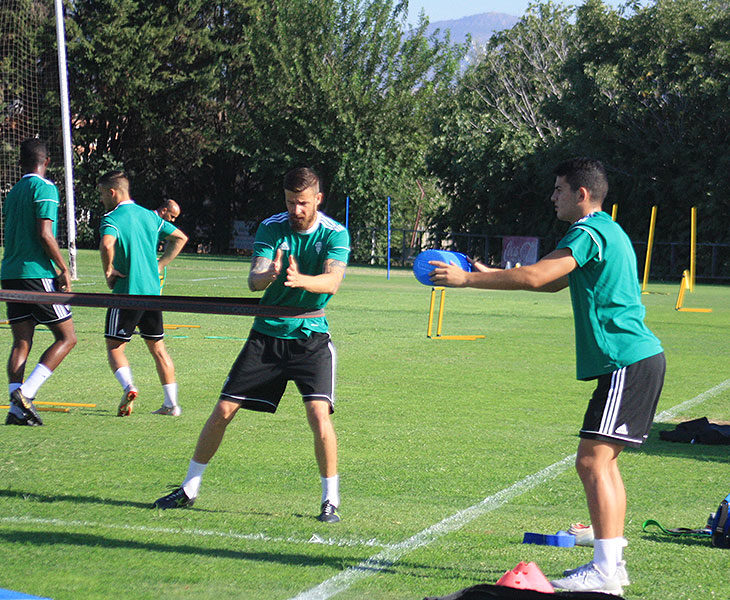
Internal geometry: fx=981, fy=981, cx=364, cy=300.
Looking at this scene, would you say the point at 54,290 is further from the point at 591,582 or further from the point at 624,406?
the point at 591,582

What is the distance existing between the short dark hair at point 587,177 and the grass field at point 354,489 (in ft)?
6.23

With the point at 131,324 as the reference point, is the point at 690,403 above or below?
below

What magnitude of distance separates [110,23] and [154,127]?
5.41m

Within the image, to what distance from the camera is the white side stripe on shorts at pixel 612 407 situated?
15.4 feet

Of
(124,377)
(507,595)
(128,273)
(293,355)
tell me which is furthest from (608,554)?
(128,273)

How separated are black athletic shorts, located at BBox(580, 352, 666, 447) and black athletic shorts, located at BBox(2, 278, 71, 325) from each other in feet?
17.9

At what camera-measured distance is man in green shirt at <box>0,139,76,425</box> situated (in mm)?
8484

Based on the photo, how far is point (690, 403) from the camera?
34.0ft

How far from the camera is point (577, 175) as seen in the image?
4.85 metres

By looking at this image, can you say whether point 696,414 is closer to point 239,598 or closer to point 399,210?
point 239,598

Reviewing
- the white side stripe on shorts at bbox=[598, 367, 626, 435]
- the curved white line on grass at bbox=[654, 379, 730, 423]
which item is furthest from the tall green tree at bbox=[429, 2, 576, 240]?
the white side stripe on shorts at bbox=[598, 367, 626, 435]

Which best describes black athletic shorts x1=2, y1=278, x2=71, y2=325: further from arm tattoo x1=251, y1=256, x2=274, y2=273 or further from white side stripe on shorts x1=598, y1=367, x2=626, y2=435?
white side stripe on shorts x1=598, y1=367, x2=626, y2=435

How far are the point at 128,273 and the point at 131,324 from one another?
0.46m

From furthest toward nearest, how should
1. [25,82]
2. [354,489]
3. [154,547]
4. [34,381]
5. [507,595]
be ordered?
1. [25,82]
2. [34,381]
3. [354,489]
4. [154,547]
5. [507,595]
